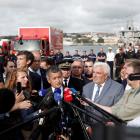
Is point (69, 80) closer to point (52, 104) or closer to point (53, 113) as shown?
point (52, 104)

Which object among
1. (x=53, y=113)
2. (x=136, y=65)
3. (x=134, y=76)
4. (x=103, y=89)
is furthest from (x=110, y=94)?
(x=53, y=113)

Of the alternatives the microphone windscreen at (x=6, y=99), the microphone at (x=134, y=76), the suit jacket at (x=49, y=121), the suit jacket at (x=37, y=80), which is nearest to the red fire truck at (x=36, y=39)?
the suit jacket at (x=37, y=80)

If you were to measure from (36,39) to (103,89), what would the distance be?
58.5 ft

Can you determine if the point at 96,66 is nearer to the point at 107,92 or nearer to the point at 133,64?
the point at 107,92

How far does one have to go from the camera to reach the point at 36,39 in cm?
2231

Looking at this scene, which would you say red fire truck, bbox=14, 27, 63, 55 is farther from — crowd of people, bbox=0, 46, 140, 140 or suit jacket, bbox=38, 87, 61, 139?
suit jacket, bbox=38, 87, 61, 139

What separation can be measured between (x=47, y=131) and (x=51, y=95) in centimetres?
46

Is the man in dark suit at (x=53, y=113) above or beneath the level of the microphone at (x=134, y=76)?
beneath

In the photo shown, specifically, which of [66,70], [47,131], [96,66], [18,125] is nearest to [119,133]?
[18,125]

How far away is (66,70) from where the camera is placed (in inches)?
241

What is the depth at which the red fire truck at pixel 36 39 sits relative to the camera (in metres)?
21.7

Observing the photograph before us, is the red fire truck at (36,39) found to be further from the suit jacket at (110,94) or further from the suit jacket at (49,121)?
the suit jacket at (49,121)

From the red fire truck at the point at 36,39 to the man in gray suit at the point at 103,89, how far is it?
54.5 feet

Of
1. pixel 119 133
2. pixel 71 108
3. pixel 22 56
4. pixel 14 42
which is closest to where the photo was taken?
pixel 119 133
